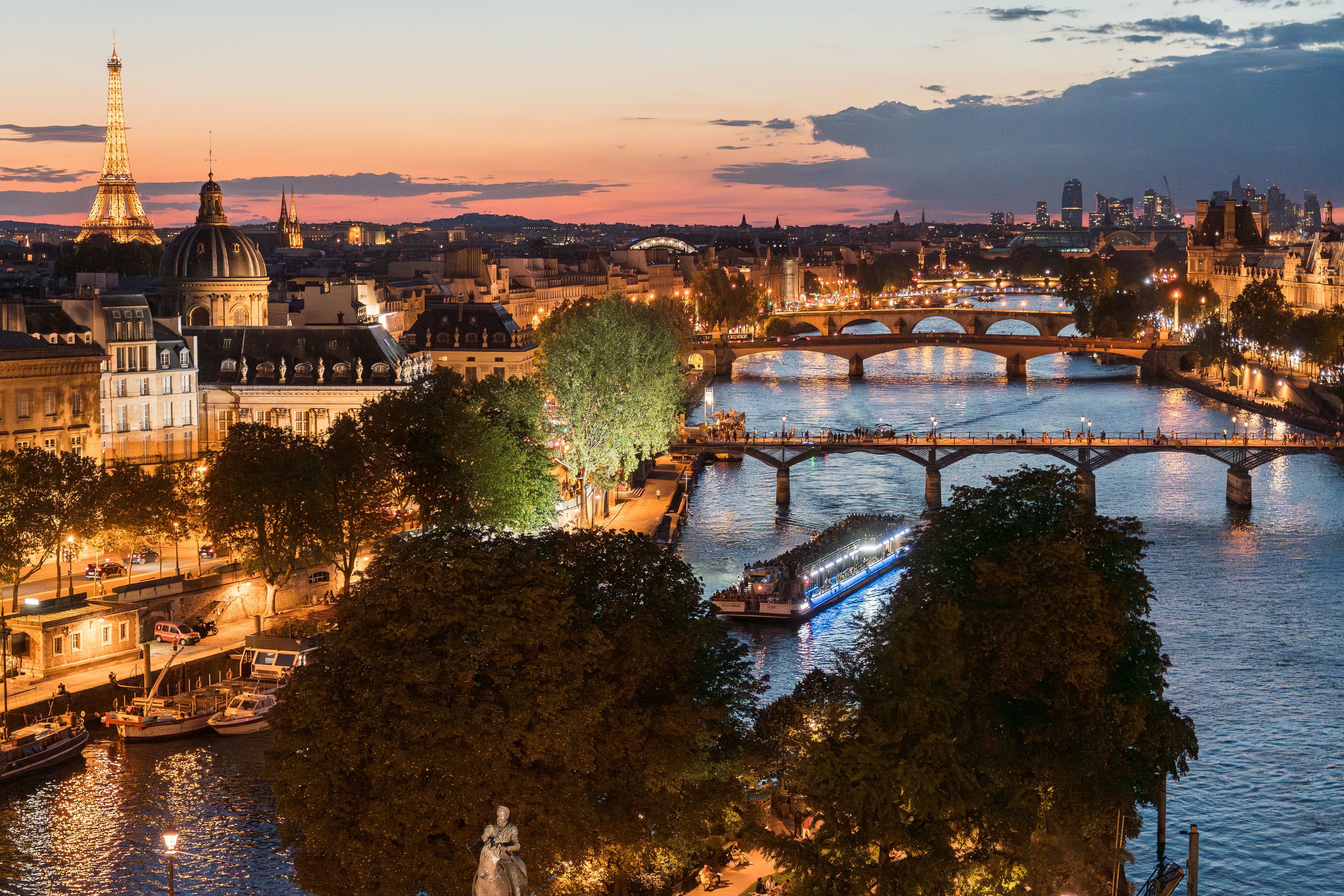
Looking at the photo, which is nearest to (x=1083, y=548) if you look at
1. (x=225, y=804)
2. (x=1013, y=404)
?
(x=225, y=804)

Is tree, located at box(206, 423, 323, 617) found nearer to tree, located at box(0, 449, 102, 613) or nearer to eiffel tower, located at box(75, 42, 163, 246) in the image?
tree, located at box(0, 449, 102, 613)

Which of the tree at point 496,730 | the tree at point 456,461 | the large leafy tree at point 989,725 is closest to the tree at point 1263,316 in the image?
the tree at point 456,461

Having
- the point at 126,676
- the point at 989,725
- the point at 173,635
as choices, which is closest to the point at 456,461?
the point at 173,635

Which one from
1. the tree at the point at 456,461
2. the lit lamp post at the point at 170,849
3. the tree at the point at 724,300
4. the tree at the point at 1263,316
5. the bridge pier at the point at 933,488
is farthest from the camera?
the tree at the point at 724,300

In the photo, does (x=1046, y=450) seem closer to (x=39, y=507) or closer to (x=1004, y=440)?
(x=1004, y=440)

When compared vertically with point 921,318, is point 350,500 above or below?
below

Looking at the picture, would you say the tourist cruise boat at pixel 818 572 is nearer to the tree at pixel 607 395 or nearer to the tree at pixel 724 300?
the tree at pixel 607 395

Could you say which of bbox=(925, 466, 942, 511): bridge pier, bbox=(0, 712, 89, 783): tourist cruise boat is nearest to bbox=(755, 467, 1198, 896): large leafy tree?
bbox=(0, 712, 89, 783): tourist cruise boat
